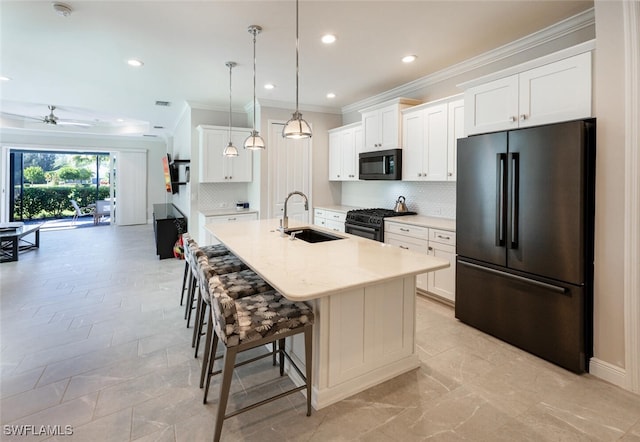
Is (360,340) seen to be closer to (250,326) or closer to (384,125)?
(250,326)

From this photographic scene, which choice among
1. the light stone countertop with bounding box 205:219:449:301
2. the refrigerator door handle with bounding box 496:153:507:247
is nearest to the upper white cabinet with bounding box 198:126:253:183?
A: the light stone countertop with bounding box 205:219:449:301

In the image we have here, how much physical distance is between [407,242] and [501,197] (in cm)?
145

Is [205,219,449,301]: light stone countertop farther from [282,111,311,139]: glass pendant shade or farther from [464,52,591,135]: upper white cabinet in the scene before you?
[464,52,591,135]: upper white cabinet

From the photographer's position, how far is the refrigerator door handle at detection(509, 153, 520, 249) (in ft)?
8.67

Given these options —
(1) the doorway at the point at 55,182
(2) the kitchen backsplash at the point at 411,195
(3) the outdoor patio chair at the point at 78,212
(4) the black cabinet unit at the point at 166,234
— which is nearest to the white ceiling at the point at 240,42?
(2) the kitchen backsplash at the point at 411,195

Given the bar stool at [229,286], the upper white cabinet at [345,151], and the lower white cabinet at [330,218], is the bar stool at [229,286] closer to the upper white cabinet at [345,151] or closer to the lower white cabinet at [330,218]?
the lower white cabinet at [330,218]

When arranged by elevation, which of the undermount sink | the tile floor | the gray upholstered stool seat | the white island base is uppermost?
the undermount sink

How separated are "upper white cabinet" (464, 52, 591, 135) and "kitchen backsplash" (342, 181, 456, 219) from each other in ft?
4.33

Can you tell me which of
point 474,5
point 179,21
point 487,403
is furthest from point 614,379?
point 179,21

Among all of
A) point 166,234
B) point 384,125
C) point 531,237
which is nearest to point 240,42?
point 384,125

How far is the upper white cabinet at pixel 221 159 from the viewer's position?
5582mm

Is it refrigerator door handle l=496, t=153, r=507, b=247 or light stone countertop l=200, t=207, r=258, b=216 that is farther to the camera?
light stone countertop l=200, t=207, r=258, b=216

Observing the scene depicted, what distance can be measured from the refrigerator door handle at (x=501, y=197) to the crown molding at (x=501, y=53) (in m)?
1.36

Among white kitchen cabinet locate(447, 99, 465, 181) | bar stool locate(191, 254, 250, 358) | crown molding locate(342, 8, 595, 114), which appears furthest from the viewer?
white kitchen cabinet locate(447, 99, 465, 181)
